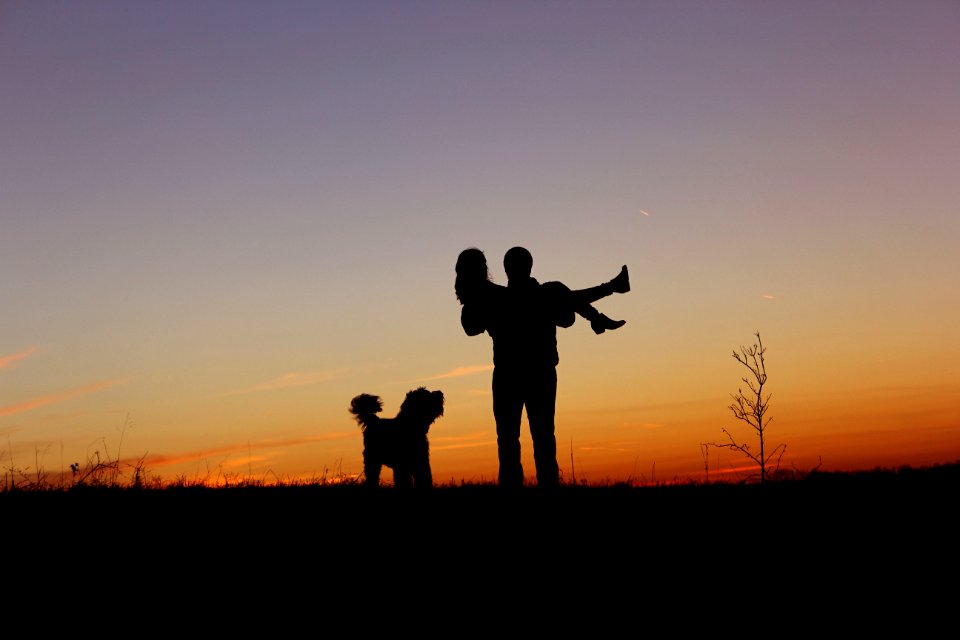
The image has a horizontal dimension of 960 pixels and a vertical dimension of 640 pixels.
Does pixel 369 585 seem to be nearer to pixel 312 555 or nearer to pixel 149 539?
pixel 312 555

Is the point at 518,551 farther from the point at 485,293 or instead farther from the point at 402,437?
the point at 402,437

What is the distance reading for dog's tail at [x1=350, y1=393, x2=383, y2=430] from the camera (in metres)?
13.8

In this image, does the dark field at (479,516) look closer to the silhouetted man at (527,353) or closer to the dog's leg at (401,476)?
the silhouetted man at (527,353)

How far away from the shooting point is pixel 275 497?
1027 centimetres

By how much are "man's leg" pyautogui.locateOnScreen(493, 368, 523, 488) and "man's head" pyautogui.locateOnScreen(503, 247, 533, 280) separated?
1.07 meters

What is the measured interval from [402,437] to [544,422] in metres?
4.38

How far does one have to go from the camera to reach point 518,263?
357 inches

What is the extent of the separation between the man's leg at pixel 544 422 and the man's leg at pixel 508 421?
15 centimetres

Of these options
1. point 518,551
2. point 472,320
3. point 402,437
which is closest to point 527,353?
point 472,320

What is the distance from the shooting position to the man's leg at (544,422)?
9.05 m

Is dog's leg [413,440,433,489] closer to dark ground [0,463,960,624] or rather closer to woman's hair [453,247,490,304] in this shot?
dark ground [0,463,960,624]

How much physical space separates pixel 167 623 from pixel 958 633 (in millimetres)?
4619

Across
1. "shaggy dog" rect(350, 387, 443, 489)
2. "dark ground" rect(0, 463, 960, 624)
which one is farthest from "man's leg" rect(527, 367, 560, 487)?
"shaggy dog" rect(350, 387, 443, 489)

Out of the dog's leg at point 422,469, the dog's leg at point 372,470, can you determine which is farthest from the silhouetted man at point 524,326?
the dog's leg at point 372,470
